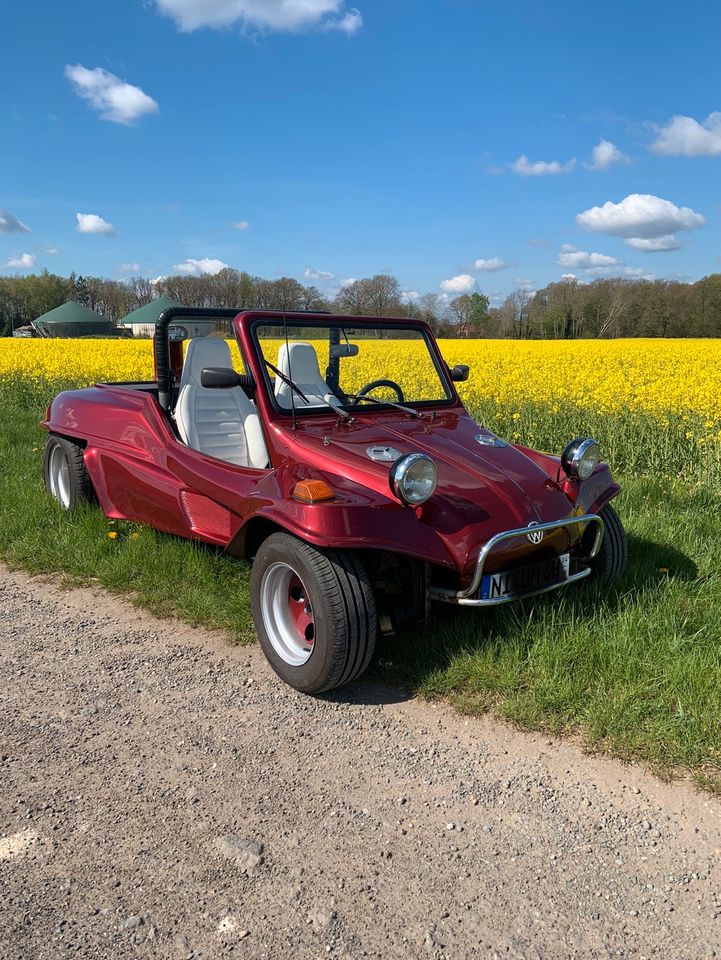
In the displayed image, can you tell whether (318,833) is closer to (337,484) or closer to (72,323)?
(337,484)

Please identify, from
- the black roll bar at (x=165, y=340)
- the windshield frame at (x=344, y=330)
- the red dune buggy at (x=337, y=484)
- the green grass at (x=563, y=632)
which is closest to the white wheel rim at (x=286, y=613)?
the red dune buggy at (x=337, y=484)

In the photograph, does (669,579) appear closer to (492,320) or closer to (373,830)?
(373,830)

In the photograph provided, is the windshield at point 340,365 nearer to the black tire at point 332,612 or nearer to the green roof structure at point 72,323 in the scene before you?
the black tire at point 332,612

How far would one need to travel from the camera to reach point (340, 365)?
4.57 meters

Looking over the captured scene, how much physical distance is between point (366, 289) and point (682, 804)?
5.02 metres

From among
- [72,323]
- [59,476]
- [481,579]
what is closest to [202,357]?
[59,476]

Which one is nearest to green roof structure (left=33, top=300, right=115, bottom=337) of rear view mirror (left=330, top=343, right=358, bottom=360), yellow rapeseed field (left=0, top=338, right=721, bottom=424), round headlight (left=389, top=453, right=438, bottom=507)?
yellow rapeseed field (left=0, top=338, right=721, bottom=424)

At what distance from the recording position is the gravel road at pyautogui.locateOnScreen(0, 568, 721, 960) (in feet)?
6.27

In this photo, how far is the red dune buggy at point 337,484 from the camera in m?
3.05

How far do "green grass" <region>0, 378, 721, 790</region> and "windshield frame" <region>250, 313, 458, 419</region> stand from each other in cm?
115

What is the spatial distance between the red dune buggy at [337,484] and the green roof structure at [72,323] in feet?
175

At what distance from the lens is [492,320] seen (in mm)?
36500

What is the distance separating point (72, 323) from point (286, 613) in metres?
57.1

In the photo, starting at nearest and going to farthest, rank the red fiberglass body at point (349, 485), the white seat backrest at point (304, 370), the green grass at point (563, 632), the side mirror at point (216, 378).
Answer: the green grass at point (563, 632) → the red fiberglass body at point (349, 485) → the side mirror at point (216, 378) → the white seat backrest at point (304, 370)
